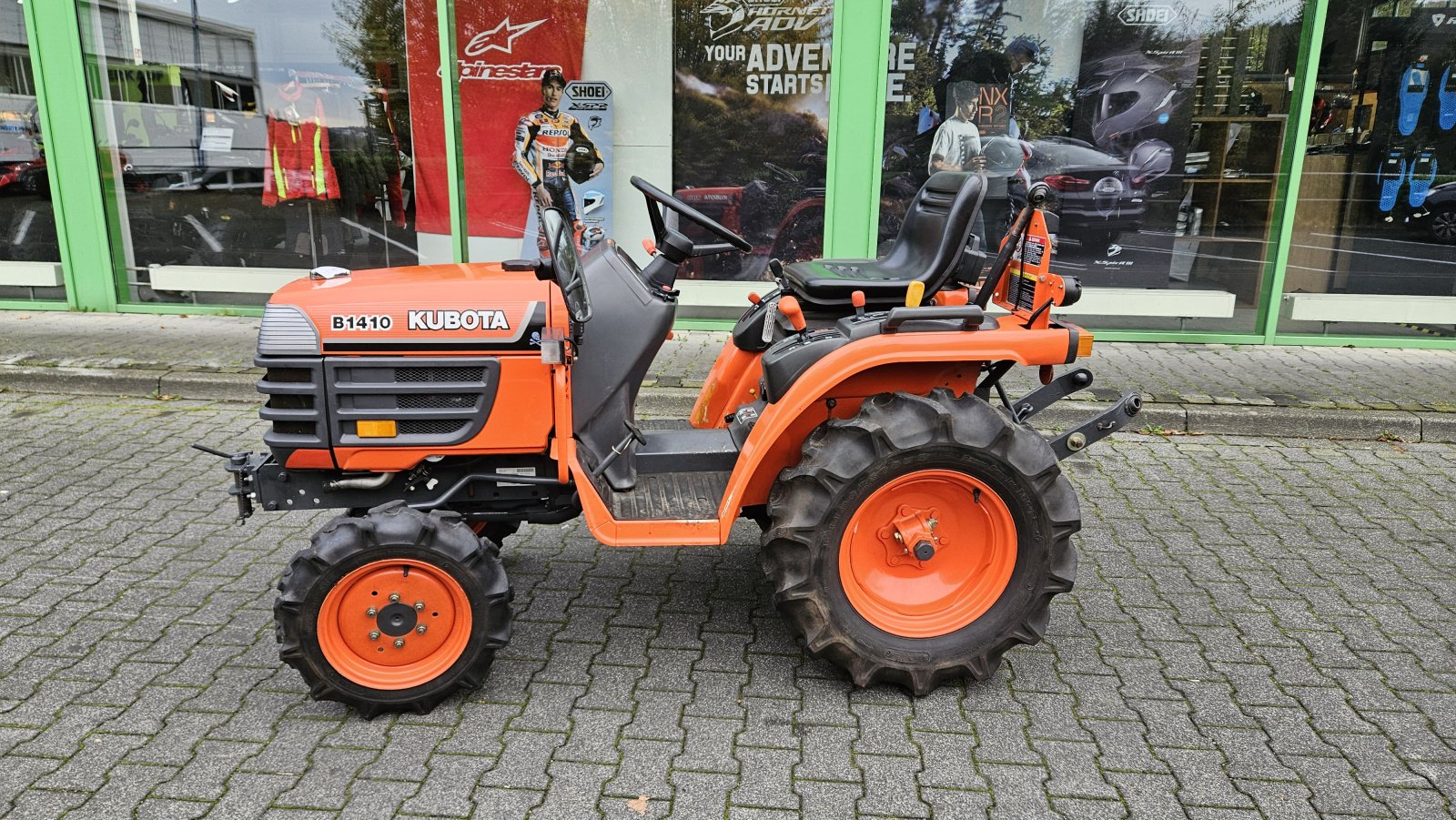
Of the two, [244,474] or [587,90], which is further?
[587,90]

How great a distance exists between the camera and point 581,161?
805cm

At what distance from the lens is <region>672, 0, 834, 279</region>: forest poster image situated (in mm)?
7668

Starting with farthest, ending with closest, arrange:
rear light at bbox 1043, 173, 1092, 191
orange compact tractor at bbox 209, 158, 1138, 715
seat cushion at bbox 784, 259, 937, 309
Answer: rear light at bbox 1043, 173, 1092, 191, seat cushion at bbox 784, 259, 937, 309, orange compact tractor at bbox 209, 158, 1138, 715

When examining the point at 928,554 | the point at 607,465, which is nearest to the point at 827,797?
the point at 928,554

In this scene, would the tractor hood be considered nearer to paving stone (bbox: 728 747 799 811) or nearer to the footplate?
paving stone (bbox: 728 747 799 811)

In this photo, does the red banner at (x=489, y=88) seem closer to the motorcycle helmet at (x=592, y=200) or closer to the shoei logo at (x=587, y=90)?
the shoei logo at (x=587, y=90)

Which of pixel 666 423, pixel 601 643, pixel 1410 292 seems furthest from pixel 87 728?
pixel 1410 292

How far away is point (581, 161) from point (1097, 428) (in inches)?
221

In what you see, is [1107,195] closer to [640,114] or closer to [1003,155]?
[1003,155]

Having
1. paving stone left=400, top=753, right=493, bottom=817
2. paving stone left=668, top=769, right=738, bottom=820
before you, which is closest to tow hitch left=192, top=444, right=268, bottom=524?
paving stone left=400, top=753, right=493, bottom=817

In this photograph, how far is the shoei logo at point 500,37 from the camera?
25.6 feet

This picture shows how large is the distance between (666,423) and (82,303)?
672cm

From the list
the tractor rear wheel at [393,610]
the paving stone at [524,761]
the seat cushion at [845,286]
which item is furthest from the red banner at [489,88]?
the paving stone at [524,761]

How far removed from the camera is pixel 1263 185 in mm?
7801
